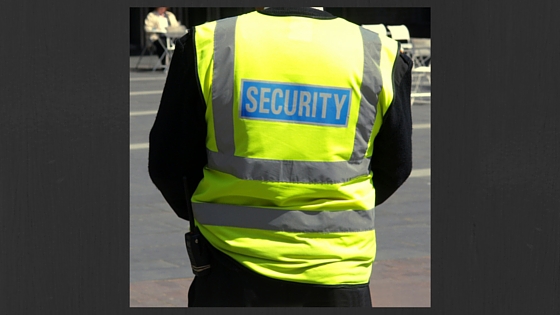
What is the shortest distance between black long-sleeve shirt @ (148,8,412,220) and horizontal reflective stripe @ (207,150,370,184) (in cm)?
13

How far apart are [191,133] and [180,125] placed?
0.04 metres

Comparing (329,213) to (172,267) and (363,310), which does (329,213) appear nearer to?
(363,310)

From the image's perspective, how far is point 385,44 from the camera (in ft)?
8.36

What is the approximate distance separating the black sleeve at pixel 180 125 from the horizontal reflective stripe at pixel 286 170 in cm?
11

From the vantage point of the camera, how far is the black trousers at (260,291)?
97.7 inches

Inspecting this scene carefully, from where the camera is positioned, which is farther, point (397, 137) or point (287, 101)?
point (397, 137)

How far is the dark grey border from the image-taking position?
6.38 feet

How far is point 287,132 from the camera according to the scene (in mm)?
2455

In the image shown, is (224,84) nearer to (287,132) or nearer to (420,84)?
(287,132)

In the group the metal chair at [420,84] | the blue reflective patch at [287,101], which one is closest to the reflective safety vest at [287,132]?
the blue reflective patch at [287,101]

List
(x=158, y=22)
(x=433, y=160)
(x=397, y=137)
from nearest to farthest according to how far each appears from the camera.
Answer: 1. (x=433, y=160)
2. (x=397, y=137)
3. (x=158, y=22)

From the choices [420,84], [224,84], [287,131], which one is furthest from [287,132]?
[420,84]

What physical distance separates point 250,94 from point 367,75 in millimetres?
320

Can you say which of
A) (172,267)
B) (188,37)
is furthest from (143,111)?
(188,37)
